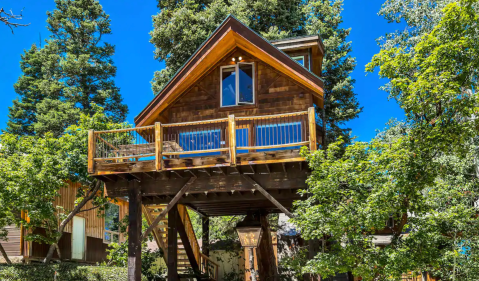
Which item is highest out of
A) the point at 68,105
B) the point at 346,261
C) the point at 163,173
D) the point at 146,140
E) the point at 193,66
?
the point at 68,105

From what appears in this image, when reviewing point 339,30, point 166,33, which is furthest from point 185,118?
point 339,30

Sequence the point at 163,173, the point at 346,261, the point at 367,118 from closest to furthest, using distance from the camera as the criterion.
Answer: the point at 346,261 → the point at 163,173 → the point at 367,118

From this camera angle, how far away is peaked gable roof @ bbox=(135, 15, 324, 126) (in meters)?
14.6

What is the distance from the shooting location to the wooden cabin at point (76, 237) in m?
18.6

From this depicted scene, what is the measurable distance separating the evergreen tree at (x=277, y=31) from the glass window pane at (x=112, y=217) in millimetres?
7556

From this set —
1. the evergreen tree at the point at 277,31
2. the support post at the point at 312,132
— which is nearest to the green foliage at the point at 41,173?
the support post at the point at 312,132

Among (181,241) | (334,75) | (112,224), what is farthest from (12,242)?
(334,75)

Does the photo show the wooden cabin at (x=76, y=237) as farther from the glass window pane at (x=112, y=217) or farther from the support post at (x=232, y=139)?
the support post at (x=232, y=139)

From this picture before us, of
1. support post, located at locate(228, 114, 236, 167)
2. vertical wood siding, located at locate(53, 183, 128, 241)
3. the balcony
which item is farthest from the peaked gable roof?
vertical wood siding, located at locate(53, 183, 128, 241)

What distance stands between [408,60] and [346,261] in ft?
17.2

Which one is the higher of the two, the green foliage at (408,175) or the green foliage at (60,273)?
the green foliage at (408,175)

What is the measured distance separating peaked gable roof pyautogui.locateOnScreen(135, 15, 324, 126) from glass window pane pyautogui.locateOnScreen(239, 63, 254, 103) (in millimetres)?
649

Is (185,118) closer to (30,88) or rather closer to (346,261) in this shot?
(346,261)

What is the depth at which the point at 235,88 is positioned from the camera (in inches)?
637
